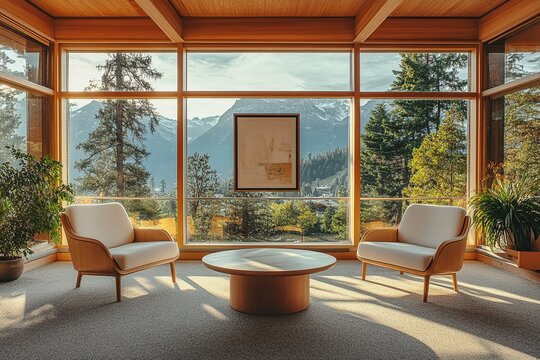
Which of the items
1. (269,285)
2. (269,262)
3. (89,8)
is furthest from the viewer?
(89,8)

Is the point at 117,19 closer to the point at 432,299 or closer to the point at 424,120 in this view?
the point at 424,120

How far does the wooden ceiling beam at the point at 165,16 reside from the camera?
4.39 m

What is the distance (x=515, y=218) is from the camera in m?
4.54

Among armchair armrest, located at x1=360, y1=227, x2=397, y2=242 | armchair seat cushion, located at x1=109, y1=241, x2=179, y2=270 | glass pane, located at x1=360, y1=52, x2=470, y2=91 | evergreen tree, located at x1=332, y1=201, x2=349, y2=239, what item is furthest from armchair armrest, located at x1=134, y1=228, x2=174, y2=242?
glass pane, located at x1=360, y1=52, x2=470, y2=91

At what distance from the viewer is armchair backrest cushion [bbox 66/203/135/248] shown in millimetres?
4102

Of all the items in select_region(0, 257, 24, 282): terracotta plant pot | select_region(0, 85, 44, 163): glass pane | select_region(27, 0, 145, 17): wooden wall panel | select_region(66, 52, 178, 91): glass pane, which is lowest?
select_region(0, 257, 24, 282): terracotta plant pot

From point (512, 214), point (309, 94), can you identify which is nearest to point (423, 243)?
point (512, 214)

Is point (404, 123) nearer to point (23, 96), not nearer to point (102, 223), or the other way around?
point (102, 223)

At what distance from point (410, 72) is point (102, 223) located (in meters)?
4.71

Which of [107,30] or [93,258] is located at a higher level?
[107,30]

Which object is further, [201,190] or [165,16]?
[201,190]

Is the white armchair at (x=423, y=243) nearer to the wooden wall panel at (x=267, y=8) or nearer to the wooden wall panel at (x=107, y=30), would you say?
the wooden wall panel at (x=267, y=8)

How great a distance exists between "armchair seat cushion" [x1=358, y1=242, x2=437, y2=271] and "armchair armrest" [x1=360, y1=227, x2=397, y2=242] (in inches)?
7.7

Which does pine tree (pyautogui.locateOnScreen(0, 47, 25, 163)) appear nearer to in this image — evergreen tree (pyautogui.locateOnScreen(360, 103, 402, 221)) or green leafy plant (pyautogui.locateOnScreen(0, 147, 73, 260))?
green leafy plant (pyautogui.locateOnScreen(0, 147, 73, 260))
